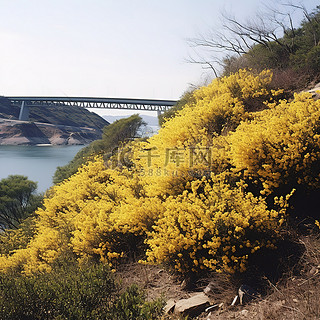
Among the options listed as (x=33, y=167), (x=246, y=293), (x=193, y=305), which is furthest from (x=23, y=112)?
(x=246, y=293)

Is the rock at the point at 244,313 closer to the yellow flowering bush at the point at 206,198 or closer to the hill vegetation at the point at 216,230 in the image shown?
the hill vegetation at the point at 216,230

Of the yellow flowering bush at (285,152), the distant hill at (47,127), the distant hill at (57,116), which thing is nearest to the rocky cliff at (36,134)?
the distant hill at (47,127)

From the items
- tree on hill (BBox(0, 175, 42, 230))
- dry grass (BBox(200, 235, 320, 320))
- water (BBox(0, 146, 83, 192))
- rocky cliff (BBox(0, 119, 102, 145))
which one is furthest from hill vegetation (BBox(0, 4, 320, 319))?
→ rocky cliff (BBox(0, 119, 102, 145))

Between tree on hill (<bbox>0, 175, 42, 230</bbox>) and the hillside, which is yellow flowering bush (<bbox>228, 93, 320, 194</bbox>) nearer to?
the hillside

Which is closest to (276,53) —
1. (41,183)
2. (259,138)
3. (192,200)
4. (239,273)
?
(259,138)

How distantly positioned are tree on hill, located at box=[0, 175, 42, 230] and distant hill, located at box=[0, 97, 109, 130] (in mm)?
70960

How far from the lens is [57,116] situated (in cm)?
11406

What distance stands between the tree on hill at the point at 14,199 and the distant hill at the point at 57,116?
71.0 m

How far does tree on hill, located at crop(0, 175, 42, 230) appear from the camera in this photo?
1248 inches

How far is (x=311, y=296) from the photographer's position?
325 centimetres

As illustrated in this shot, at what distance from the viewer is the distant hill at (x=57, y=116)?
346 feet

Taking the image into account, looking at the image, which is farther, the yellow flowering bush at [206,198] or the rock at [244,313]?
the yellow flowering bush at [206,198]

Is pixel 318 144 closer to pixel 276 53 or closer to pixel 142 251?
pixel 142 251

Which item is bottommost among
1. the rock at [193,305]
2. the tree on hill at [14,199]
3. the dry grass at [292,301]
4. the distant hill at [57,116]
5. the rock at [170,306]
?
the tree on hill at [14,199]
